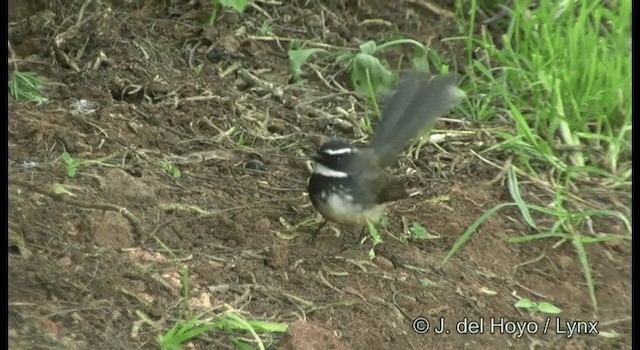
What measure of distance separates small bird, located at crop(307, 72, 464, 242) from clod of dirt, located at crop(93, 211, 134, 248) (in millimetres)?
807

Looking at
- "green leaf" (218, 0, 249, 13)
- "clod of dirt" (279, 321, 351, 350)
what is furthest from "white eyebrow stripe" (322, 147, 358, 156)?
"green leaf" (218, 0, 249, 13)

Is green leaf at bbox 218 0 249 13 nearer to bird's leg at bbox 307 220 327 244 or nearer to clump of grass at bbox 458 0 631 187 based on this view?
clump of grass at bbox 458 0 631 187

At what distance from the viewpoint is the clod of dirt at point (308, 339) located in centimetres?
332

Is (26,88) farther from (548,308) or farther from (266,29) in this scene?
(548,308)

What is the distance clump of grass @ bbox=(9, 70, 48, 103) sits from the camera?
489cm

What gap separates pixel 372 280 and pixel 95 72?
215 centimetres

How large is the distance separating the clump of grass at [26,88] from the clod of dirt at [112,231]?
1.19 metres

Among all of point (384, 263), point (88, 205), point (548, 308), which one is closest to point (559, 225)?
point (548, 308)

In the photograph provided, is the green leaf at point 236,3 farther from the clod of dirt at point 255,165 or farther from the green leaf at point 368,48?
the clod of dirt at point 255,165

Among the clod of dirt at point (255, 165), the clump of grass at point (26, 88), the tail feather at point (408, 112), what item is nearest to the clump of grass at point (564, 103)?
the tail feather at point (408, 112)

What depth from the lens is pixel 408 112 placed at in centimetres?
434

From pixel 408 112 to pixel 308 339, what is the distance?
53.3 inches
